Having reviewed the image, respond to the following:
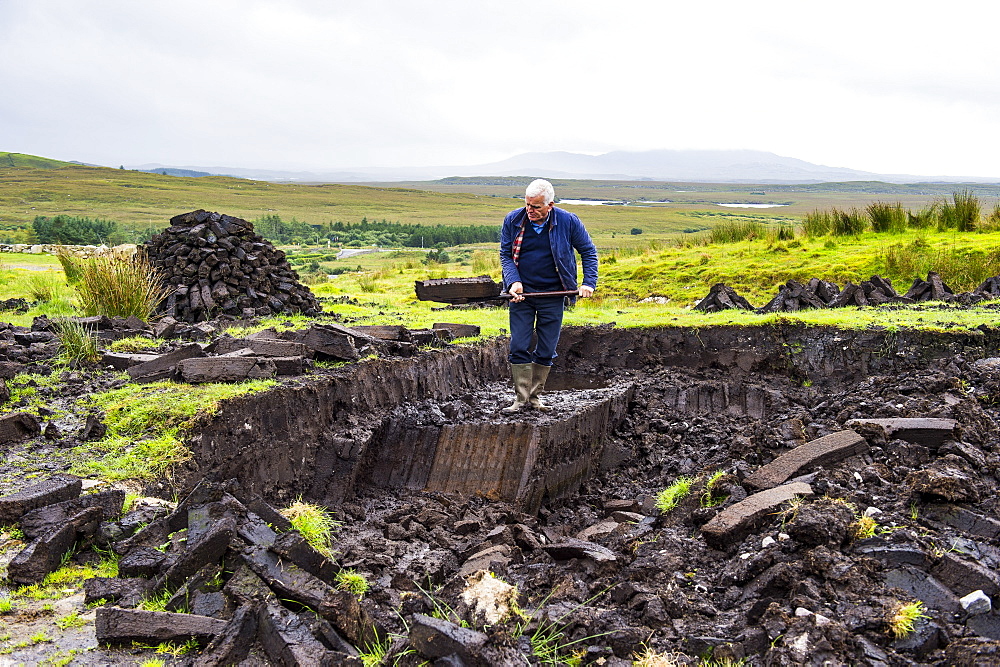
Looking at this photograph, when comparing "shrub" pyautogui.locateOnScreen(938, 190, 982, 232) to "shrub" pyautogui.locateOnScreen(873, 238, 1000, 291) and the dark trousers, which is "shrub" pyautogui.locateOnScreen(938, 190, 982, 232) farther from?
the dark trousers

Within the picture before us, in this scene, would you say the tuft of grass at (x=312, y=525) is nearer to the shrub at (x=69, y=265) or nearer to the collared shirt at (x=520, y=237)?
the collared shirt at (x=520, y=237)

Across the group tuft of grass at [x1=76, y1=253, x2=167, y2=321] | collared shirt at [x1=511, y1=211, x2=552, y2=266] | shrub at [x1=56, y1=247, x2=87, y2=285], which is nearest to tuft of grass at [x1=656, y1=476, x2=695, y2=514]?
collared shirt at [x1=511, y1=211, x2=552, y2=266]

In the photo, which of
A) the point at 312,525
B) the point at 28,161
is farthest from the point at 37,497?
the point at 28,161

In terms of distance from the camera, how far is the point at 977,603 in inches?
141

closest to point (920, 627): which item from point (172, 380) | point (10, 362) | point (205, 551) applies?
point (205, 551)

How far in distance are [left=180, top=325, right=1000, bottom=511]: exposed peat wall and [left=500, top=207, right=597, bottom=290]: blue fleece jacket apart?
58.7 inches

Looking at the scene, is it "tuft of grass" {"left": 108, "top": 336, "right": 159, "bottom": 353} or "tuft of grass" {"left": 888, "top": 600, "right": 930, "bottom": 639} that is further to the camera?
"tuft of grass" {"left": 108, "top": 336, "right": 159, "bottom": 353}

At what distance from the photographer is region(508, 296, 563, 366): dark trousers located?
717cm

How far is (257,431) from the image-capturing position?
254 inches

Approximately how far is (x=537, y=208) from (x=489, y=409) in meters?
2.36

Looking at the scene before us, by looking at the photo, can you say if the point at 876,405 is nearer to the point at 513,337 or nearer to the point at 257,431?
the point at 513,337

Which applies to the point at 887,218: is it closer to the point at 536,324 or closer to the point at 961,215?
the point at 961,215

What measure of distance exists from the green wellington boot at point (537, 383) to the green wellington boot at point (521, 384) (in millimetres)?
55

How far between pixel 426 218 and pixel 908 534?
82127mm
